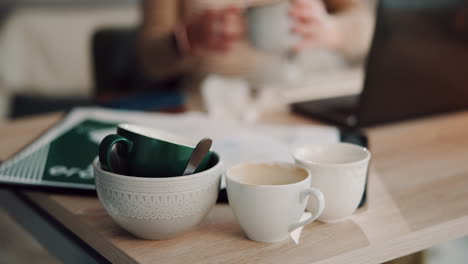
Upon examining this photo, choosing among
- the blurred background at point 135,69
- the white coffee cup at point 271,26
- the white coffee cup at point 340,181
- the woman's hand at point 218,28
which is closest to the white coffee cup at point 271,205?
the white coffee cup at point 340,181

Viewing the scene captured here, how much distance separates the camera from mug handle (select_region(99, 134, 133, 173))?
57cm

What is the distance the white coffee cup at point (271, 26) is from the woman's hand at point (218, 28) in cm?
19

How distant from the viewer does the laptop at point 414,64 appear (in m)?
0.87

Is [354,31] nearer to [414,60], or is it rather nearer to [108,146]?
[414,60]

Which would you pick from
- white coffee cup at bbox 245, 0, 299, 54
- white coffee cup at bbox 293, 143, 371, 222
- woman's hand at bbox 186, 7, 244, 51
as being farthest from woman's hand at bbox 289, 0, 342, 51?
white coffee cup at bbox 293, 143, 371, 222

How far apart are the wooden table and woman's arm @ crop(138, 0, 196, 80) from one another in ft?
2.93

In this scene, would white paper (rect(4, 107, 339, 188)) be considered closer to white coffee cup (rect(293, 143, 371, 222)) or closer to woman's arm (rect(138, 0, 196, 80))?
white coffee cup (rect(293, 143, 371, 222))

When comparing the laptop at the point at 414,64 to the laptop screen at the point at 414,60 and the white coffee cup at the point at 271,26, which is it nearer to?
the laptop screen at the point at 414,60

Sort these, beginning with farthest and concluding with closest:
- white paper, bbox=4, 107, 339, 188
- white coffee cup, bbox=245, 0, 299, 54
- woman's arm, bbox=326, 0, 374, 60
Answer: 1. woman's arm, bbox=326, 0, 374, 60
2. white coffee cup, bbox=245, 0, 299, 54
3. white paper, bbox=4, 107, 339, 188

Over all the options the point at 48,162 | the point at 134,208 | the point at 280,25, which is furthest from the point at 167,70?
the point at 134,208

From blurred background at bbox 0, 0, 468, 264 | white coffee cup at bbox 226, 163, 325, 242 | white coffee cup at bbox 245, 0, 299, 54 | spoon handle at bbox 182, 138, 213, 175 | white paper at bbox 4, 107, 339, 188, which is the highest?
white coffee cup at bbox 245, 0, 299, 54

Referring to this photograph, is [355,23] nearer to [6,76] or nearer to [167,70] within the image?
[167,70]

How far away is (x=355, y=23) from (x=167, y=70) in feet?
1.88

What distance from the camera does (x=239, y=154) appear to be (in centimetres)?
81
